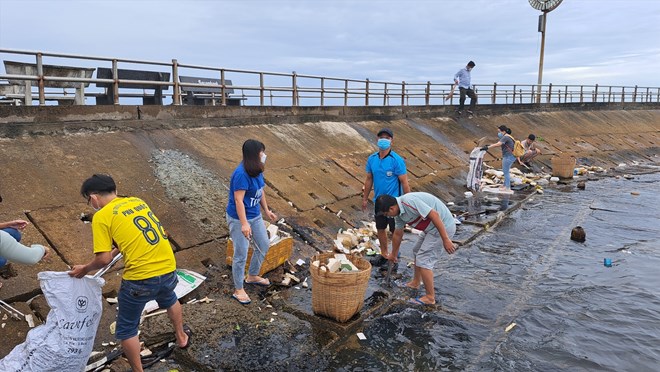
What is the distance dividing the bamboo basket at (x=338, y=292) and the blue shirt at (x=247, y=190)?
95cm

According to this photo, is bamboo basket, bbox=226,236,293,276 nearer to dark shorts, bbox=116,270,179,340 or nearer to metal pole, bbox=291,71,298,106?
dark shorts, bbox=116,270,179,340

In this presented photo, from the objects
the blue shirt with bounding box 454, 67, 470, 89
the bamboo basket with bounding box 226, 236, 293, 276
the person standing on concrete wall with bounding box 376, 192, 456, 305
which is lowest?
the bamboo basket with bounding box 226, 236, 293, 276

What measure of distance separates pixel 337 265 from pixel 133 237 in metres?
2.12

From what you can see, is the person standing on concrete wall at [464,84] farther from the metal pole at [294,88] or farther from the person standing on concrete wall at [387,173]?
the person standing on concrete wall at [387,173]

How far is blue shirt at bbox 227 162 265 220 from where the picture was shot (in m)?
4.70

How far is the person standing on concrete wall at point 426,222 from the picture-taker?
192 inches

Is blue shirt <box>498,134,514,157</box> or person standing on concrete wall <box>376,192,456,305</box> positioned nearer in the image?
person standing on concrete wall <box>376,192,456,305</box>

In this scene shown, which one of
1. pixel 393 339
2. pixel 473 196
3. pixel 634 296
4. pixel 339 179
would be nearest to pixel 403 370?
pixel 393 339

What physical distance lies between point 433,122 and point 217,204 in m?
13.1

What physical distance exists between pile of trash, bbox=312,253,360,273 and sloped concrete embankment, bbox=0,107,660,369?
610mm

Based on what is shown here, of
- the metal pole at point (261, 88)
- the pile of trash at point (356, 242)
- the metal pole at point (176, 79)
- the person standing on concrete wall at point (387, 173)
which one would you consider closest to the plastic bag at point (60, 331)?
the person standing on concrete wall at point (387, 173)

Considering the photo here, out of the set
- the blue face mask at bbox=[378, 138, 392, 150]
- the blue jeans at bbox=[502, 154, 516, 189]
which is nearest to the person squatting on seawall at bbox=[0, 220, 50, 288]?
the blue face mask at bbox=[378, 138, 392, 150]

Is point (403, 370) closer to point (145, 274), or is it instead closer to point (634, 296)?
point (145, 274)

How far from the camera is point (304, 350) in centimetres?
415
